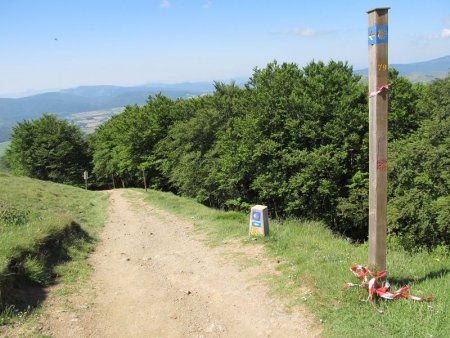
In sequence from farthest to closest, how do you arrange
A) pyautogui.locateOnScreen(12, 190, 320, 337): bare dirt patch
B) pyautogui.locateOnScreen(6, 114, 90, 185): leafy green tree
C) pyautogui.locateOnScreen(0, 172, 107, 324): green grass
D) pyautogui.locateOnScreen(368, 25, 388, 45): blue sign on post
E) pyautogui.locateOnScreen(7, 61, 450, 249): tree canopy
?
pyautogui.locateOnScreen(6, 114, 90, 185): leafy green tree
pyautogui.locateOnScreen(7, 61, 450, 249): tree canopy
pyautogui.locateOnScreen(0, 172, 107, 324): green grass
pyautogui.locateOnScreen(12, 190, 320, 337): bare dirt patch
pyautogui.locateOnScreen(368, 25, 388, 45): blue sign on post

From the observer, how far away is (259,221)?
30.4 feet

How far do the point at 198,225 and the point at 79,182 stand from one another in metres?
49.0

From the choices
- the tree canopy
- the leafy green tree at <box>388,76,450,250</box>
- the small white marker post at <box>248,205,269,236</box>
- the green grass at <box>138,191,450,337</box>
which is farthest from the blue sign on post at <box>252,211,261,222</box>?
the leafy green tree at <box>388,76,450,250</box>

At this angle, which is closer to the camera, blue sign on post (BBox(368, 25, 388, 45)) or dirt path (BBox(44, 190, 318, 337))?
blue sign on post (BBox(368, 25, 388, 45))

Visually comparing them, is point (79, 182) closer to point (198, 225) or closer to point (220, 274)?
point (198, 225)

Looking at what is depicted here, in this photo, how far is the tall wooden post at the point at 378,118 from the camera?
4.97 metres

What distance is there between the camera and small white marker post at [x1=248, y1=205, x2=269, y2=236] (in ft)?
30.1

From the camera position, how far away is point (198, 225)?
1263cm

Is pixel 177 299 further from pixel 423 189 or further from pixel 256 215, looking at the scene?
pixel 423 189

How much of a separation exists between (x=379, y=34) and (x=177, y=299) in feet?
17.1

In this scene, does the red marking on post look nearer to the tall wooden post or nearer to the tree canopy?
the tall wooden post

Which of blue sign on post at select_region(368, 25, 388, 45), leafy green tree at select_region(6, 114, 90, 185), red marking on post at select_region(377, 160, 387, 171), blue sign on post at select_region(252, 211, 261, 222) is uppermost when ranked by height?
blue sign on post at select_region(368, 25, 388, 45)

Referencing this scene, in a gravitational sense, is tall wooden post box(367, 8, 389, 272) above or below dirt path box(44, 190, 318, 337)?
above

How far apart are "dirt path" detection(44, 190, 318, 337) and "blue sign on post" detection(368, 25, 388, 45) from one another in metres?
3.94
